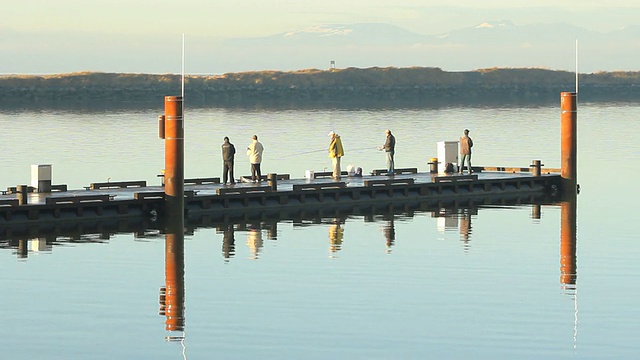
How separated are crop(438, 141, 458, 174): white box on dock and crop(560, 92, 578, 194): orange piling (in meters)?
4.04

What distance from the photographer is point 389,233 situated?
41.2 m

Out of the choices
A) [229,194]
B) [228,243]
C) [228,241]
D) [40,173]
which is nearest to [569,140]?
[229,194]

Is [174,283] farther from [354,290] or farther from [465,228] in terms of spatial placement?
[465,228]

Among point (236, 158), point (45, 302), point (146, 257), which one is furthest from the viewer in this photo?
point (236, 158)

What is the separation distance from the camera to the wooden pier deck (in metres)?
40.8

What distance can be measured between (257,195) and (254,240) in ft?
19.0

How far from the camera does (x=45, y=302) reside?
2955cm

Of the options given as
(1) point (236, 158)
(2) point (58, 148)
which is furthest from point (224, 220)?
(2) point (58, 148)

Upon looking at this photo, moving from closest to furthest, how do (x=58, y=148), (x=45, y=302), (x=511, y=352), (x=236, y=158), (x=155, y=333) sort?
(x=511, y=352) < (x=155, y=333) < (x=45, y=302) < (x=236, y=158) < (x=58, y=148)

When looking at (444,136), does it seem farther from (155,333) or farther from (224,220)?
(155,333)

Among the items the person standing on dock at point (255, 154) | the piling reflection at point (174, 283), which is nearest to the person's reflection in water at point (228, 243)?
the piling reflection at point (174, 283)

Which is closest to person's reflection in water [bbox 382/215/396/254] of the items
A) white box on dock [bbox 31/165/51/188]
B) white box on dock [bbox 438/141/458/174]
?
white box on dock [bbox 438/141/458/174]

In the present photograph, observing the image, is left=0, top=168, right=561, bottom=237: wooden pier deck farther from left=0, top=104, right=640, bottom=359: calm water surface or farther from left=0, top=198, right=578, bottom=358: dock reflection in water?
left=0, top=104, right=640, bottom=359: calm water surface

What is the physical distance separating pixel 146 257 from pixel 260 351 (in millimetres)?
11766
